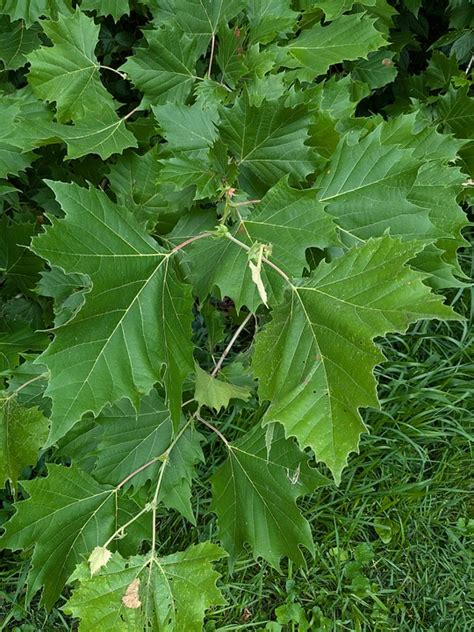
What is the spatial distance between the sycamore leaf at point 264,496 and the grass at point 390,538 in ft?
2.57

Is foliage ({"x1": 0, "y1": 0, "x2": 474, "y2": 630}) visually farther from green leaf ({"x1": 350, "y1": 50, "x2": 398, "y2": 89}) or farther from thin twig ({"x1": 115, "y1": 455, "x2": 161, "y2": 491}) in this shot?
green leaf ({"x1": 350, "y1": 50, "x2": 398, "y2": 89})

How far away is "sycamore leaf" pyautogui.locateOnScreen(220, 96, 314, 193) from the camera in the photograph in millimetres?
1327

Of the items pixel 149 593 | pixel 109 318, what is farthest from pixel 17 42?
pixel 149 593

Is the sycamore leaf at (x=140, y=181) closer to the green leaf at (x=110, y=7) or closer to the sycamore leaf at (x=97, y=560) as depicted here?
the green leaf at (x=110, y=7)

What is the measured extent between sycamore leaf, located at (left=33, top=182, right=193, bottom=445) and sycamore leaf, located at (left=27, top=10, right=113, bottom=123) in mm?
555

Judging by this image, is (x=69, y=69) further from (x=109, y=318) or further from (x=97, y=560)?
(x=97, y=560)

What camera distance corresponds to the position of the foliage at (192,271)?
1198 millimetres

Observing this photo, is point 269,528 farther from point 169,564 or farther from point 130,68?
point 130,68

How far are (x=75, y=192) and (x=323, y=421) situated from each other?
0.61 metres

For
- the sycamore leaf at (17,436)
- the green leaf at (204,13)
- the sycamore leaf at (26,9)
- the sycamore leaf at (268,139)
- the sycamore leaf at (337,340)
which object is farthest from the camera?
the sycamore leaf at (26,9)

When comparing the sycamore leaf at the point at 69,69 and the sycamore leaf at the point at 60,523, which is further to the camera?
the sycamore leaf at the point at 69,69

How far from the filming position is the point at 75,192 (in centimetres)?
128

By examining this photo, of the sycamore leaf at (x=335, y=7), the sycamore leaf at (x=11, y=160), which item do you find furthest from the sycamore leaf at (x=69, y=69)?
the sycamore leaf at (x=335, y=7)

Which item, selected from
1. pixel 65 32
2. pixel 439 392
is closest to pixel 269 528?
pixel 439 392
